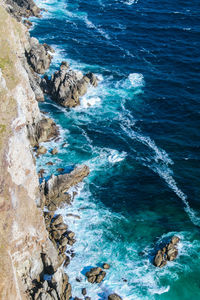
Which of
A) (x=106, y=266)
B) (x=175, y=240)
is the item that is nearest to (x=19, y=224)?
(x=106, y=266)

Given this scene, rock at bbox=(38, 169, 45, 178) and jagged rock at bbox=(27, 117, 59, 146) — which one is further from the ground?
jagged rock at bbox=(27, 117, 59, 146)

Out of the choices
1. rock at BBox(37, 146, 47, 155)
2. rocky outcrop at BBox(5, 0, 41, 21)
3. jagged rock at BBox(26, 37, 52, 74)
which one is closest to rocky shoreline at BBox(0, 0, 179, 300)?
rock at BBox(37, 146, 47, 155)

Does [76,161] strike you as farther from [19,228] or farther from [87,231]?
[19,228]

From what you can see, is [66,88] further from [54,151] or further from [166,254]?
[166,254]

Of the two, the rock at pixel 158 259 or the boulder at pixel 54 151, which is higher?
the boulder at pixel 54 151

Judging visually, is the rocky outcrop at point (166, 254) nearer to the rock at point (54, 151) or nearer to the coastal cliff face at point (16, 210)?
the coastal cliff face at point (16, 210)

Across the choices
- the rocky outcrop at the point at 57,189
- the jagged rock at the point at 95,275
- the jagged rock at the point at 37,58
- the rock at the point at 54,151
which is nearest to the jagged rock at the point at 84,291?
the jagged rock at the point at 95,275

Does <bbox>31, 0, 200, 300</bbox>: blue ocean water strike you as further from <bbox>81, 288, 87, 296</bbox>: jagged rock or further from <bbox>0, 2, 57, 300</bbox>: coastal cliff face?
<bbox>0, 2, 57, 300</bbox>: coastal cliff face
